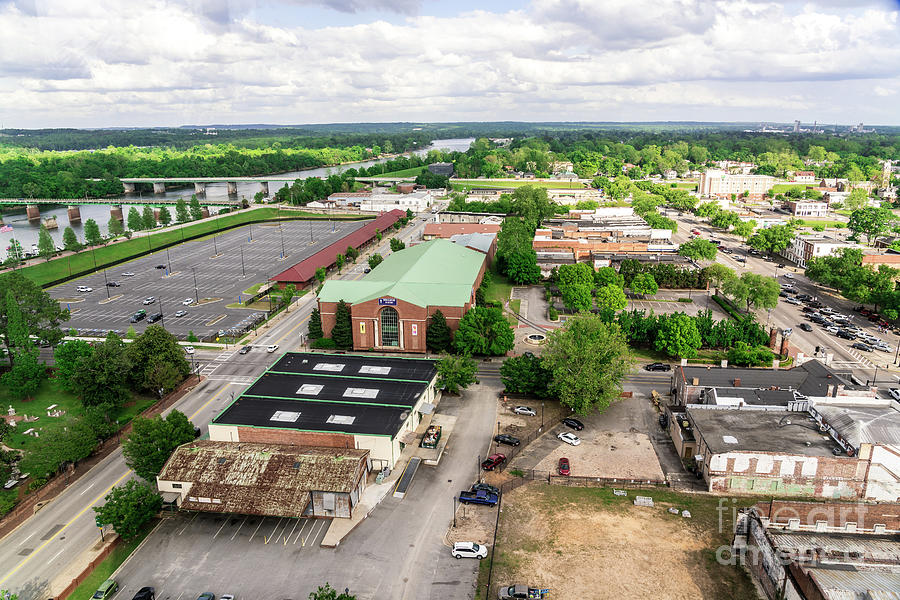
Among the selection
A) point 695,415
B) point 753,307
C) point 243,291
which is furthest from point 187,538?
point 753,307

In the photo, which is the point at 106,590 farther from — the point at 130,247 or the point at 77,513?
the point at 130,247

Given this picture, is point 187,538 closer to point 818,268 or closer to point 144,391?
point 144,391

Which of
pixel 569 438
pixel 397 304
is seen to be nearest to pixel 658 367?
pixel 569 438

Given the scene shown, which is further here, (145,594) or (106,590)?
(106,590)

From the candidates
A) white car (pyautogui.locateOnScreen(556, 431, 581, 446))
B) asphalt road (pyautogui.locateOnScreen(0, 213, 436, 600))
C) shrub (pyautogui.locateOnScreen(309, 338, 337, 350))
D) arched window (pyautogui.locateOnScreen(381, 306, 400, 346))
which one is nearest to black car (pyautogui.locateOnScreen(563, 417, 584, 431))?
white car (pyautogui.locateOnScreen(556, 431, 581, 446))

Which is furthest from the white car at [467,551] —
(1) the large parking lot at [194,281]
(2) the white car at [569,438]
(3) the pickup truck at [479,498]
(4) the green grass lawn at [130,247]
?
(4) the green grass lawn at [130,247]

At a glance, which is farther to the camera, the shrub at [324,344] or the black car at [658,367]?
the shrub at [324,344]

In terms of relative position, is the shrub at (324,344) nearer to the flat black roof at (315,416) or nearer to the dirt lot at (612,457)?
the flat black roof at (315,416)
